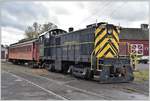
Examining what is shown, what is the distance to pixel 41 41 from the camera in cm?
2381

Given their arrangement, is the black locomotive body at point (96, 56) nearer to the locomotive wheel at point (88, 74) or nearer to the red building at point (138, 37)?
the locomotive wheel at point (88, 74)

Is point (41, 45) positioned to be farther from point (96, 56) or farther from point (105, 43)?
point (96, 56)

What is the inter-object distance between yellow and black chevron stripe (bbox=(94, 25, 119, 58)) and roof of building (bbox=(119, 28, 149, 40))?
1614 inches

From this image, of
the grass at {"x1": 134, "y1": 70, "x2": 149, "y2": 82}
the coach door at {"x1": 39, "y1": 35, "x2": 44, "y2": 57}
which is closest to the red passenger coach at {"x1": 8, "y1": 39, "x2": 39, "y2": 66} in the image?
the coach door at {"x1": 39, "y1": 35, "x2": 44, "y2": 57}

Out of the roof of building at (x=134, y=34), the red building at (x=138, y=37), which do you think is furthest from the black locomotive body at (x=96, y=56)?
the roof of building at (x=134, y=34)

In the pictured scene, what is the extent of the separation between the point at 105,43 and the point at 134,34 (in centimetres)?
4535

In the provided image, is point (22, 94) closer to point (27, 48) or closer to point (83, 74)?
point (83, 74)

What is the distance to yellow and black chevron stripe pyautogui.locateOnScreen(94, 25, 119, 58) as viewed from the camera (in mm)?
14102

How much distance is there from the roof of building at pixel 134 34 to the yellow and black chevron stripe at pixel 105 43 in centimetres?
4100

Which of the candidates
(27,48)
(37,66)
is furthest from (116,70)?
(27,48)

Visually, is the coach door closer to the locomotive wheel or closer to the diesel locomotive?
the diesel locomotive

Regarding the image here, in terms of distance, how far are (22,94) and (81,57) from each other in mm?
6278

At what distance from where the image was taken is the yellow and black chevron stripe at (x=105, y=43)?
46.3 ft

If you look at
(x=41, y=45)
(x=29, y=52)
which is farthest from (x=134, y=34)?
(x=41, y=45)
